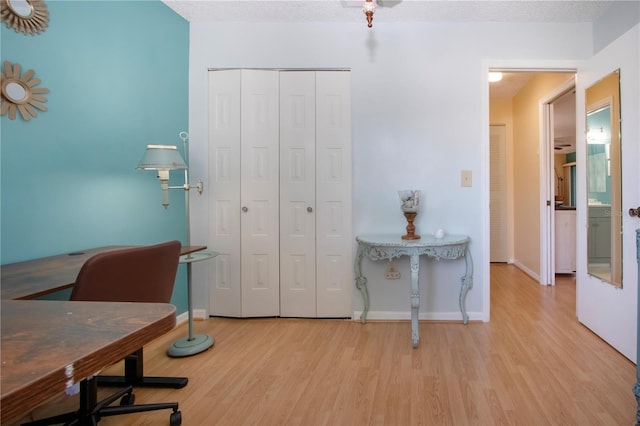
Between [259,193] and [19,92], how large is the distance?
5.06 feet

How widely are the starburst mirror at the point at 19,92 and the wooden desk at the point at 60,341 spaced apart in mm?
1306

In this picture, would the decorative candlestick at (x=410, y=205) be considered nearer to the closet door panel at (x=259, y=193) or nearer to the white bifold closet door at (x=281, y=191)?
the white bifold closet door at (x=281, y=191)

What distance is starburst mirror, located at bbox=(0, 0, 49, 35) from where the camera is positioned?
1490 mm

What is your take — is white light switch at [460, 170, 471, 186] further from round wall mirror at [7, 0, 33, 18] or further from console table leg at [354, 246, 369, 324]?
round wall mirror at [7, 0, 33, 18]

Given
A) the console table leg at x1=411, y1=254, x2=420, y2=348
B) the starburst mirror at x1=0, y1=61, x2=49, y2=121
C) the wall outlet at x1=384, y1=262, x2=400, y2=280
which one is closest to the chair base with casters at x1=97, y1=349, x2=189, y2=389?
the starburst mirror at x1=0, y1=61, x2=49, y2=121

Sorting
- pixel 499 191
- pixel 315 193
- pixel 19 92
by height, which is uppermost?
pixel 19 92

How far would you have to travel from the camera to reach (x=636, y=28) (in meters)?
1.88

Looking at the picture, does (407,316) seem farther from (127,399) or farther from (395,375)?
(127,399)

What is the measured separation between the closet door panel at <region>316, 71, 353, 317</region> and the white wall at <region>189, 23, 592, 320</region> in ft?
0.28

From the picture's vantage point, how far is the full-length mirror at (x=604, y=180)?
2084mm

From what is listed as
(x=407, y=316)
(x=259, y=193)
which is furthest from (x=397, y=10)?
(x=407, y=316)

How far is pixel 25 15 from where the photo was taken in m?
1.56

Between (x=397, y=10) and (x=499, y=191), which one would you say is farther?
(x=499, y=191)

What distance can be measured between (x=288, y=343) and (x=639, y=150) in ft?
8.12
